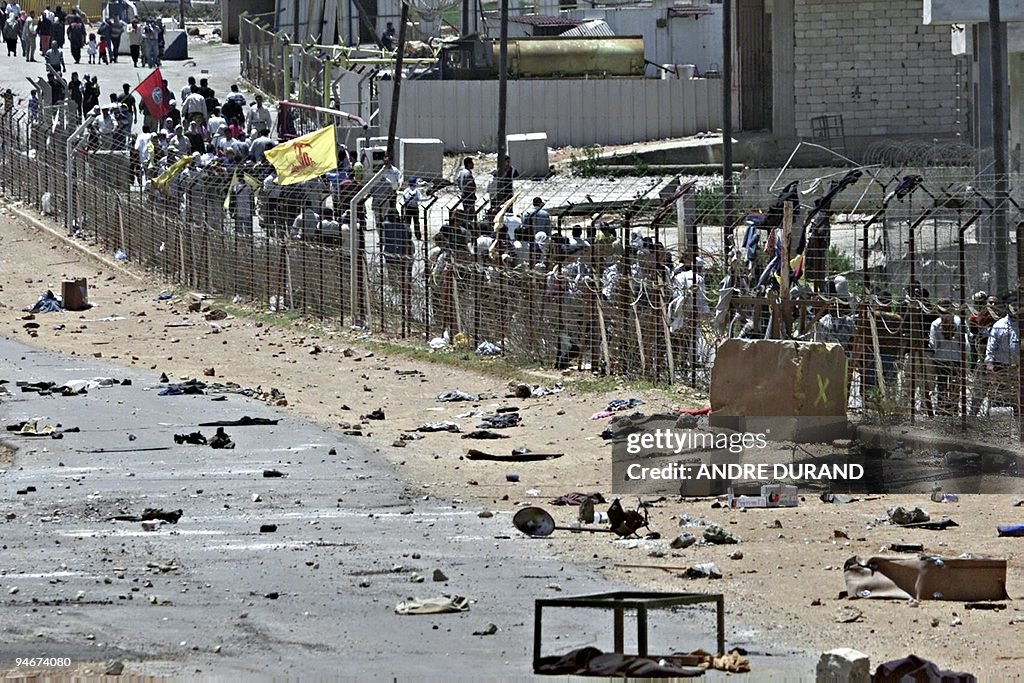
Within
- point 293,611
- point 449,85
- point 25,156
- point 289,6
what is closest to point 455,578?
point 293,611

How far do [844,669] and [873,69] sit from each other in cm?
3154

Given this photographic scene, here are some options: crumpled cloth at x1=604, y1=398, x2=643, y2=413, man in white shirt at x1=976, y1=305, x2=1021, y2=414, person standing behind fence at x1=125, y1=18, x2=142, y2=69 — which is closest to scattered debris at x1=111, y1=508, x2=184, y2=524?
crumpled cloth at x1=604, y1=398, x2=643, y2=413

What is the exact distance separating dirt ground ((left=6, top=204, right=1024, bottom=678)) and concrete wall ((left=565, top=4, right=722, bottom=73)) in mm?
22226

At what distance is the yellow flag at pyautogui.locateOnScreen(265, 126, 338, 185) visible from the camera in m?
22.8

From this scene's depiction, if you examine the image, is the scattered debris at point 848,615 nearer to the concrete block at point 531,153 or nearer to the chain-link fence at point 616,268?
the chain-link fence at point 616,268

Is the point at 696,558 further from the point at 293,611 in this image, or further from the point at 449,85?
the point at 449,85

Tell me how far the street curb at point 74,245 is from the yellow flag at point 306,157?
15.7 feet

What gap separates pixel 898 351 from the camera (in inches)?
550

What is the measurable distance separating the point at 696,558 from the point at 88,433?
6.67 meters

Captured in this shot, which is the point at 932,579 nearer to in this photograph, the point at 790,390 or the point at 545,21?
the point at 790,390

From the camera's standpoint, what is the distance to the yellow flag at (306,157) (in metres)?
22.8

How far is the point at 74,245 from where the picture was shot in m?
29.7

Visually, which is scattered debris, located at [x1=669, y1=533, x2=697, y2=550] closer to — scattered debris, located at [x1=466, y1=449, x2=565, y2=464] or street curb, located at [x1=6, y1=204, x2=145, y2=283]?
scattered debris, located at [x1=466, y1=449, x2=565, y2=464]

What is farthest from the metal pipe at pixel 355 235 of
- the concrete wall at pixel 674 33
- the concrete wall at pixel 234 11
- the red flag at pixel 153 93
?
the concrete wall at pixel 234 11
